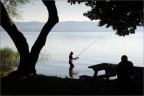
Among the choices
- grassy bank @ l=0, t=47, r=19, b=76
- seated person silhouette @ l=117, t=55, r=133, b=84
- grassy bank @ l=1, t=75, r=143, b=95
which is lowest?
grassy bank @ l=1, t=75, r=143, b=95

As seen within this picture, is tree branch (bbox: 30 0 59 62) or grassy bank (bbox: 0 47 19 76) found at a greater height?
tree branch (bbox: 30 0 59 62)

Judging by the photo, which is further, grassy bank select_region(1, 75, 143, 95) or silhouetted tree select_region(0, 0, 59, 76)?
silhouetted tree select_region(0, 0, 59, 76)

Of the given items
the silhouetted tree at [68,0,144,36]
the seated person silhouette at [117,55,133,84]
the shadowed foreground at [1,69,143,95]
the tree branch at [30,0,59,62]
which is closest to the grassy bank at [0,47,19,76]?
the silhouetted tree at [68,0,144,36]

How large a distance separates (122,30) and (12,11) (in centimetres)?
1063

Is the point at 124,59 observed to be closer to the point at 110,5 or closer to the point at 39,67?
the point at 110,5

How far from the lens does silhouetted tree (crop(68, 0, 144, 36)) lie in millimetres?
21641

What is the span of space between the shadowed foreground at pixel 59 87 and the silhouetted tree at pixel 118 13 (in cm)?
457

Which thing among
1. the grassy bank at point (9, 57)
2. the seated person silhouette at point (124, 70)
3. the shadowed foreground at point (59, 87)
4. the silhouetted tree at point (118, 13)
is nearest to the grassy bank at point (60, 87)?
the shadowed foreground at point (59, 87)

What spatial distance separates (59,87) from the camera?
60.7ft

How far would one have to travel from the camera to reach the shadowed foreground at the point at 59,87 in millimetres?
16734

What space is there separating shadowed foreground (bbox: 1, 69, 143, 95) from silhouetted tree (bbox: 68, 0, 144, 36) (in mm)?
4571

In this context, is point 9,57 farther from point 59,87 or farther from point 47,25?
point 59,87

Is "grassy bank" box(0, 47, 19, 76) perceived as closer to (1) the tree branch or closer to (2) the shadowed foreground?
(1) the tree branch

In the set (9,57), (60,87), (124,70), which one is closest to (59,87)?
(60,87)
